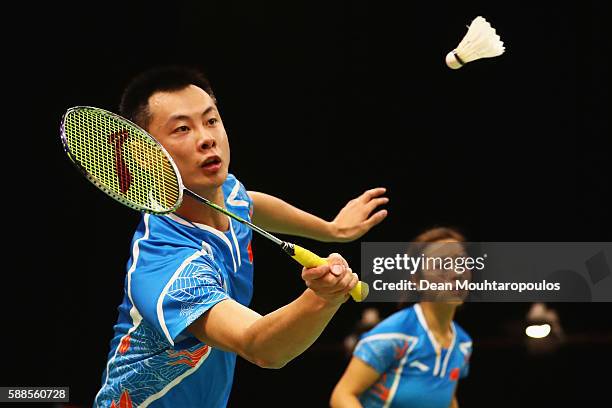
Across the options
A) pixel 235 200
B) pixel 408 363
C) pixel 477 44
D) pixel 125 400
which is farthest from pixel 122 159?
pixel 408 363

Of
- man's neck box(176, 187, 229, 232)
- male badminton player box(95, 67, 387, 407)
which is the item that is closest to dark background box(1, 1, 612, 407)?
male badminton player box(95, 67, 387, 407)

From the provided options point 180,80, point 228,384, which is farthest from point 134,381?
point 180,80

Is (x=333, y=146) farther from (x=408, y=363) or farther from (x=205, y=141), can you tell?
(x=205, y=141)

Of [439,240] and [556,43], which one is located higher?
[556,43]

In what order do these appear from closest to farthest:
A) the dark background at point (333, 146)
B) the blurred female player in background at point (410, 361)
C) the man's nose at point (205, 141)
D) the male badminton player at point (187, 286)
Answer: the male badminton player at point (187, 286) → the man's nose at point (205, 141) → the blurred female player in background at point (410, 361) → the dark background at point (333, 146)

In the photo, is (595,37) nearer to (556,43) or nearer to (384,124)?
(556,43)

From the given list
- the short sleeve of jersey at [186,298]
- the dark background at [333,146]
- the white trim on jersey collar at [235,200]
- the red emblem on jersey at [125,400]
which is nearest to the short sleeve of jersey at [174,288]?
the short sleeve of jersey at [186,298]

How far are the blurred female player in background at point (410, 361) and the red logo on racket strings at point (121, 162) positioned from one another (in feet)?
5.91

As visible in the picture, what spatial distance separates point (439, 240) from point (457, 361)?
1.74ft

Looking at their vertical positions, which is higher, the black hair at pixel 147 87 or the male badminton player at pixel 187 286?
the black hair at pixel 147 87

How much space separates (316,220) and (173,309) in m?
1.03

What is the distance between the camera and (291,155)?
491 centimetres

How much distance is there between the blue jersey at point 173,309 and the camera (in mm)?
1951

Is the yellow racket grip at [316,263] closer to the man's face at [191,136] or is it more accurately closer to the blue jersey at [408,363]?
the man's face at [191,136]
